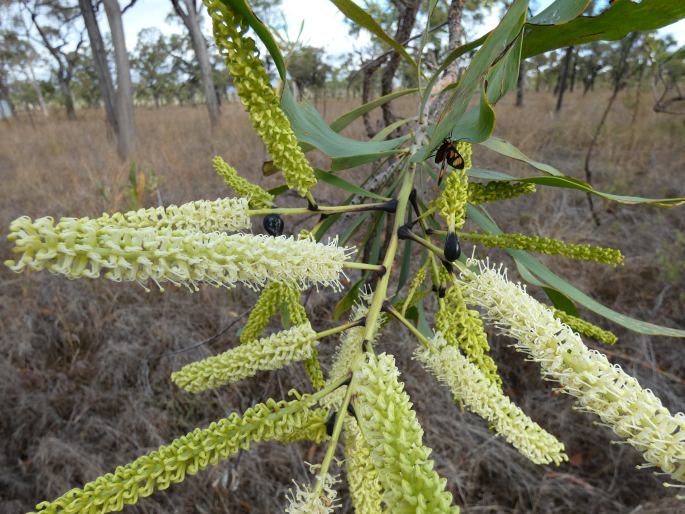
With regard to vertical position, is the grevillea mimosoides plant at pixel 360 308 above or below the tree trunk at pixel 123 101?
below

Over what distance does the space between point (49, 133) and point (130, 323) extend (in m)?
8.48

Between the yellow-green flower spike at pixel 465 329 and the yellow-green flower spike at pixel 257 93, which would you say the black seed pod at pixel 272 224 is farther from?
the yellow-green flower spike at pixel 465 329

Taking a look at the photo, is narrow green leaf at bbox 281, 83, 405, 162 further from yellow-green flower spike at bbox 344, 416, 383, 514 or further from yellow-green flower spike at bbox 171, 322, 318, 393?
yellow-green flower spike at bbox 344, 416, 383, 514

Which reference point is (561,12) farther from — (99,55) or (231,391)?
(99,55)

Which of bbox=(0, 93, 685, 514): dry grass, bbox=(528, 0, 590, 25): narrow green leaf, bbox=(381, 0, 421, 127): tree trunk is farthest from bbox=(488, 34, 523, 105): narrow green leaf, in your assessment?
bbox=(0, 93, 685, 514): dry grass

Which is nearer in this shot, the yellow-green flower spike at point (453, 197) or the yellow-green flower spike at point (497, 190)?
the yellow-green flower spike at point (453, 197)

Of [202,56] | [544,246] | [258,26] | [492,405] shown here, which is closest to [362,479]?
[492,405]

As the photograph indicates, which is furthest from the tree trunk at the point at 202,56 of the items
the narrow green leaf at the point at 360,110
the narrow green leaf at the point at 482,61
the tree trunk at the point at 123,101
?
the narrow green leaf at the point at 482,61

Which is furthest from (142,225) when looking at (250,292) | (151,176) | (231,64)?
(151,176)

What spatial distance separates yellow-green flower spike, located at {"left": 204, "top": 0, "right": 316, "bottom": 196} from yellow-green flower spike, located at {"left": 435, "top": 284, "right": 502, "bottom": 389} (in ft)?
0.78

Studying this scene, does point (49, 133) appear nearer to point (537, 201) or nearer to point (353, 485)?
point (537, 201)

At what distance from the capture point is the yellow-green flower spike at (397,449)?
0.30m

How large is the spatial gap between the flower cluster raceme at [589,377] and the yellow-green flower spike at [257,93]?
26 centimetres

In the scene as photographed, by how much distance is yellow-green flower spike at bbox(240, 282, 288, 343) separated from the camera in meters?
0.65
